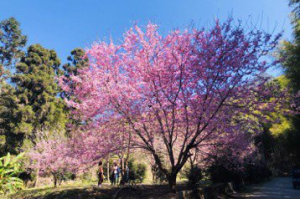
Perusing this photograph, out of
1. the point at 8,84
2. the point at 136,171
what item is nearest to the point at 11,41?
the point at 8,84

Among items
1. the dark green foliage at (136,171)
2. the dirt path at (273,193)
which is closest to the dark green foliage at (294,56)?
the dirt path at (273,193)

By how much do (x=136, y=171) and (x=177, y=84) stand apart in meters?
13.5

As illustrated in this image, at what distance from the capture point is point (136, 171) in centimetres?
1831

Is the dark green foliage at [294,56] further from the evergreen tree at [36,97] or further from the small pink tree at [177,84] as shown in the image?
the evergreen tree at [36,97]

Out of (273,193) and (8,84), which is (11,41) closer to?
(8,84)

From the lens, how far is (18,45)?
26.7 m

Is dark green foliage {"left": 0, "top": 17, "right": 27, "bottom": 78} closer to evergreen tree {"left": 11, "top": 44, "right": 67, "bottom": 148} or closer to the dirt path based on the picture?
evergreen tree {"left": 11, "top": 44, "right": 67, "bottom": 148}

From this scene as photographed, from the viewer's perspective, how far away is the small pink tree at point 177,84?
6.04 m

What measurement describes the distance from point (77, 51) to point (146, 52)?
2457cm

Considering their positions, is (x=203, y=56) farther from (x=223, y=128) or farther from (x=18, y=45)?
(x=18, y=45)

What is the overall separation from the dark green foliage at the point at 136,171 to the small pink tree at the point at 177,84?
10927 millimetres

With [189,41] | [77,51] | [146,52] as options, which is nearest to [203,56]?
[189,41]

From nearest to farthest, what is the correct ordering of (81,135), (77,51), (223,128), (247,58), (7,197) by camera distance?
1. (247,58)
2. (223,128)
3. (81,135)
4. (7,197)
5. (77,51)

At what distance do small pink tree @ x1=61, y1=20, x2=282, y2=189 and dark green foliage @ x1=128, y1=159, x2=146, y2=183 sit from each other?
10.9m
